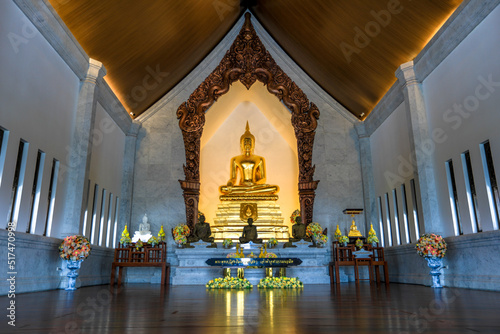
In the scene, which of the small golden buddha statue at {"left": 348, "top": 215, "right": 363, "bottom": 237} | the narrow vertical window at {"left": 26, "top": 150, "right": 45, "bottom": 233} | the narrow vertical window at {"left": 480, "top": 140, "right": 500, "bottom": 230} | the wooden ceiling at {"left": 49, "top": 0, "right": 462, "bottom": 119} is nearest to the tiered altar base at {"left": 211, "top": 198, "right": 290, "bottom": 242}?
the small golden buddha statue at {"left": 348, "top": 215, "right": 363, "bottom": 237}

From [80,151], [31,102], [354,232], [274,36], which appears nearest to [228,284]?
[80,151]

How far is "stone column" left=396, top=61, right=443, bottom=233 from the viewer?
661 cm

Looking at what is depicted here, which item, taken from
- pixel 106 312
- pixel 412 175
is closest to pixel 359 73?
pixel 412 175

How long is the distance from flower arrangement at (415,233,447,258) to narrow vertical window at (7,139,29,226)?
19.7 feet

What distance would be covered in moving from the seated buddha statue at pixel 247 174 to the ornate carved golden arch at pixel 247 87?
0.96 meters

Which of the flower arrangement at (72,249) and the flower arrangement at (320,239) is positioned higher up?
the flower arrangement at (320,239)

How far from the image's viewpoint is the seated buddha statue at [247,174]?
398 inches

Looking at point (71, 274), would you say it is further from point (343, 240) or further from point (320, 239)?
point (343, 240)

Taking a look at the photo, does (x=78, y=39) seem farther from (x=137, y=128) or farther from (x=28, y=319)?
(x=28, y=319)

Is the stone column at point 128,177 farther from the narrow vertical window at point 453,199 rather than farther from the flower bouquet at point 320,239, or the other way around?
the narrow vertical window at point 453,199

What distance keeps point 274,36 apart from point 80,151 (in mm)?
6206

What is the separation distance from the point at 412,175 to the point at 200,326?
6315 mm

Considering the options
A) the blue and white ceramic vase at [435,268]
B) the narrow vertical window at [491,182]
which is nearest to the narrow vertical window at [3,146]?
the blue and white ceramic vase at [435,268]

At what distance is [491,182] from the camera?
5.25 metres
